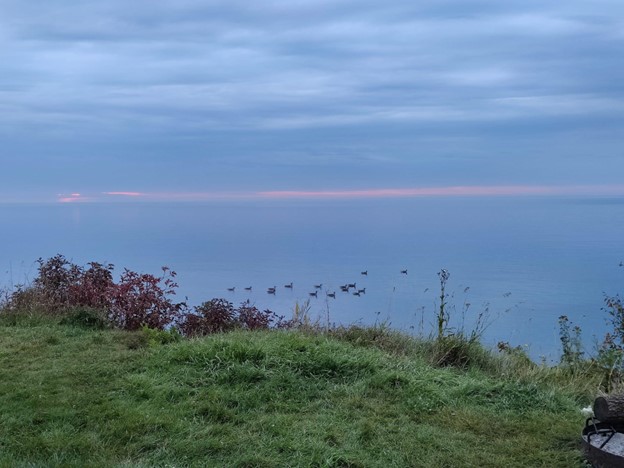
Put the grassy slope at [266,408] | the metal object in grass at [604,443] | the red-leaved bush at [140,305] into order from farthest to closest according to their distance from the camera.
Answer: the red-leaved bush at [140,305] < the grassy slope at [266,408] < the metal object in grass at [604,443]

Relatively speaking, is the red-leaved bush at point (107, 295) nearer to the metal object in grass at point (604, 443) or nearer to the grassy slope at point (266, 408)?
the grassy slope at point (266, 408)

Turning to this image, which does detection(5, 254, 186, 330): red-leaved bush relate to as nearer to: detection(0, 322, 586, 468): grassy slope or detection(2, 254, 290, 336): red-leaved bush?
detection(2, 254, 290, 336): red-leaved bush

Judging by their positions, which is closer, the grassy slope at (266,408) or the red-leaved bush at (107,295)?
the grassy slope at (266,408)

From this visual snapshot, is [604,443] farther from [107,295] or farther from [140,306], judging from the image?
[107,295]

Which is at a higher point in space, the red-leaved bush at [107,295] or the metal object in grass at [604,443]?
the red-leaved bush at [107,295]

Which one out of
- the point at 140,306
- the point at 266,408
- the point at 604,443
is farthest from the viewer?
the point at 140,306

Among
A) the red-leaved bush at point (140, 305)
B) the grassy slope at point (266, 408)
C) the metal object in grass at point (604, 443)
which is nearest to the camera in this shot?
the metal object in grass at point (604, 443)

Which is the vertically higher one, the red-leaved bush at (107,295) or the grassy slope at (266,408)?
the red-leaved bush at (107,295)

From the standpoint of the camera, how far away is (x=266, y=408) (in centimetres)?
442

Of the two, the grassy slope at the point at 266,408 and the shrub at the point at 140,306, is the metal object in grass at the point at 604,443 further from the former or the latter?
A: the shrub at the point at 140,306

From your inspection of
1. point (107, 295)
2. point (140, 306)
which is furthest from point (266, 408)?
point (107, 295)

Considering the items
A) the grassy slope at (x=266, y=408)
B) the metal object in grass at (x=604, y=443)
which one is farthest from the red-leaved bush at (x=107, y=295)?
the metal object in grass at (x=604, y=443)

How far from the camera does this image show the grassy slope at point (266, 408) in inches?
145

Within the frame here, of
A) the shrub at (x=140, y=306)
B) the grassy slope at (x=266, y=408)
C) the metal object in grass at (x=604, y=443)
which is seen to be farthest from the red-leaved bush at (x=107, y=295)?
the metal object in grass at (x=604, y=443)
